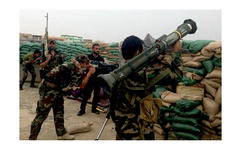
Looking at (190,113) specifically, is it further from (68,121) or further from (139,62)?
(68,121)

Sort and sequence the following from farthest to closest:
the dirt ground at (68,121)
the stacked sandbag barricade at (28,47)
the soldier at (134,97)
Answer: the stacked sandbag barricade at (28,47) < the dirt ground at (68,121) < the soldier at (134,97)

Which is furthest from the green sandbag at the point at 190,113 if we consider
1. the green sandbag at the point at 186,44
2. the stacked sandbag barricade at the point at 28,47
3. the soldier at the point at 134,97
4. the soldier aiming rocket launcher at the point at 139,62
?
the stacked sandbag barricade at the point at 28,47

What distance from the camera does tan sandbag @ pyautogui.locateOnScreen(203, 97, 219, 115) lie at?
255 centimetres

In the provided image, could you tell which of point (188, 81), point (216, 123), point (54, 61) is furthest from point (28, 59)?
point (216, 123)

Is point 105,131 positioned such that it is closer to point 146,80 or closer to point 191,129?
point 191,129

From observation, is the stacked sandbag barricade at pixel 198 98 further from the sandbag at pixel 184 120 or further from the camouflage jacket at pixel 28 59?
the camouflage jacket at pixel 28 59

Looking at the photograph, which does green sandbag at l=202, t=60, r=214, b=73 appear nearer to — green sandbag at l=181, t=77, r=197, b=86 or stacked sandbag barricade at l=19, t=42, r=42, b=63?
green sandbag at l=181, t=77, r=197, b=86

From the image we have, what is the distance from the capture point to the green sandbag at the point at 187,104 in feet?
8.61

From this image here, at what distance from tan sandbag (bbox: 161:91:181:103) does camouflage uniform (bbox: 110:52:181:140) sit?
1.18 metres

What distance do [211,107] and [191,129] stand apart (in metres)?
0.43

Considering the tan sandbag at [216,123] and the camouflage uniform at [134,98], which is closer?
the camouflage uniform at [134,98]

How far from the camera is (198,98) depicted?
2.63 metres

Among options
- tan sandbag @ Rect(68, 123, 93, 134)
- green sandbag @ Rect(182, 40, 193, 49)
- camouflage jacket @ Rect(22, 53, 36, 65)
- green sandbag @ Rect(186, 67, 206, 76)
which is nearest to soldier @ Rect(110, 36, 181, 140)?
green sandbag @ Rect(186, 67, 206, 76)

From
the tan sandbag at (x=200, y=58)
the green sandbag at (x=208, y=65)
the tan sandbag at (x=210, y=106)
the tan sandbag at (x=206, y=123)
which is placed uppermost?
the tan sandbag at (x=200, y=58)
